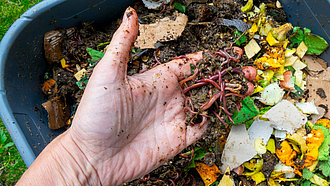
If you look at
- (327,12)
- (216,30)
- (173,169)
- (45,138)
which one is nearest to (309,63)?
(327,12)

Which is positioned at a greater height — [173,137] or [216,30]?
[216,30]

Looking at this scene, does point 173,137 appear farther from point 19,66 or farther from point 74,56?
point 19,66

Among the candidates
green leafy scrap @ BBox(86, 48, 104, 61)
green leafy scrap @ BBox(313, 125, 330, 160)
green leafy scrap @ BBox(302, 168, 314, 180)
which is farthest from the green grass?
green leafy scrap @ BBox(313, 125, 330, 160)

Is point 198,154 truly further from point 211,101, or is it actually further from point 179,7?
point 179,7

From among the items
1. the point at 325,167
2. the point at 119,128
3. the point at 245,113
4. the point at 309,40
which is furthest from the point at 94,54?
the point at 325,167

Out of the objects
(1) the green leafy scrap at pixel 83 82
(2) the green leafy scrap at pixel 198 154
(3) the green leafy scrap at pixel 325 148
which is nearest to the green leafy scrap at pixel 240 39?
(2) the green leafy scrap at pixel 198 154

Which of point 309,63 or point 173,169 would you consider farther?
point 309,63

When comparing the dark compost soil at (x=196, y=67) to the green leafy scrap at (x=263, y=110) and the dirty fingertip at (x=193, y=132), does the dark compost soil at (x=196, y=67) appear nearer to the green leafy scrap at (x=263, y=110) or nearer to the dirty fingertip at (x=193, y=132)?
the dirty fingertip at (x=193, y=132)
